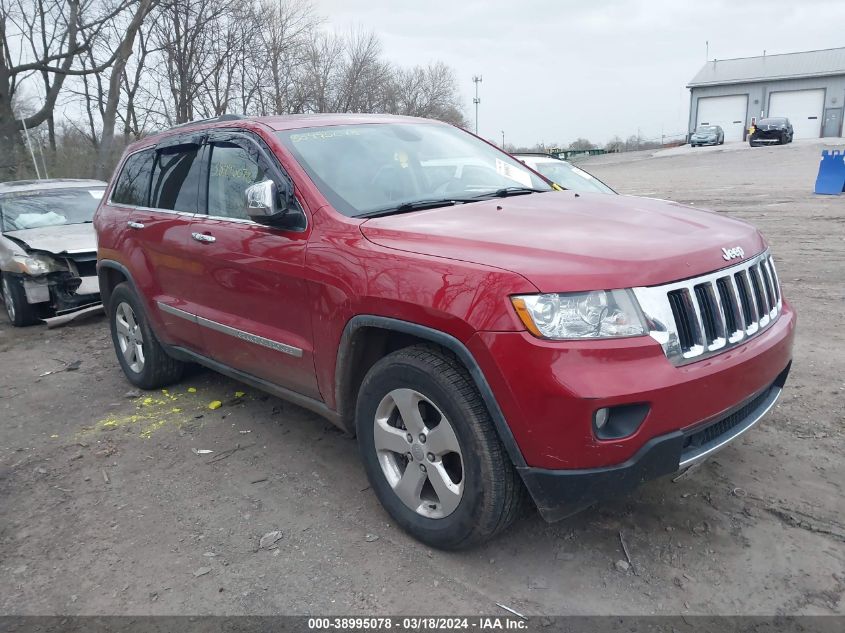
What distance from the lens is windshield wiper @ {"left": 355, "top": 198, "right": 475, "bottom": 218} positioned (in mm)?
3206

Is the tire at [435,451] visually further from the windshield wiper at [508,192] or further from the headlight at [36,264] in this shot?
the headlight at [36,264]

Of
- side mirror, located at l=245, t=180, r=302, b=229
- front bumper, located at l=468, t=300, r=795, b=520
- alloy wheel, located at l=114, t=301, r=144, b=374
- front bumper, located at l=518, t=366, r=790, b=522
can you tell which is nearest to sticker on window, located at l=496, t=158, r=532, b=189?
side mirror, located at l=245, t=180, r=302, b=229

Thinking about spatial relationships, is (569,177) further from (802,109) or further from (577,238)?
(802,109)

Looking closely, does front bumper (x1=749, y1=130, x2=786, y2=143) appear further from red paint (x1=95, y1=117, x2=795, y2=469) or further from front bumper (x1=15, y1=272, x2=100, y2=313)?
red paint (x1=95, y1=117, x2=795, y2=469)

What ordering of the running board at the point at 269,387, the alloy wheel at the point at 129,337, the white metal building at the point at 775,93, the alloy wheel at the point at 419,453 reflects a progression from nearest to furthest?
the alloy wheel at the point at 419,453, the running board at the point at 269,387, the alloy wheel at the point at 129,337, the white metal building at the point at 775,93

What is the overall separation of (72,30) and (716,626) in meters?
24.6

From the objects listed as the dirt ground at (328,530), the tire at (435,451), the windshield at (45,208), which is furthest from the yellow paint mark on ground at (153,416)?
the windshield at (45,208)

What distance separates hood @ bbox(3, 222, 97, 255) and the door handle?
156 inches

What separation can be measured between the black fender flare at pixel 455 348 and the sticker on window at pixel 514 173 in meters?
1.60

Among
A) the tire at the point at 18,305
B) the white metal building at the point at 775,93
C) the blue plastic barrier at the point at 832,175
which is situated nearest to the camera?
the tire at the point at 18,305

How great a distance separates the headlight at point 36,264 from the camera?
7.33 m

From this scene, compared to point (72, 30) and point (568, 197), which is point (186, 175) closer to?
point (568, 197)

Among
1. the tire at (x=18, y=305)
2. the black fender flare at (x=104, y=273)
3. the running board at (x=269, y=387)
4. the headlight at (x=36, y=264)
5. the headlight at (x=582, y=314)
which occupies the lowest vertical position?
the tire at (x=18, y=305)

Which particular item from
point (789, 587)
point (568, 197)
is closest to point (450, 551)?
point (789, 587)
